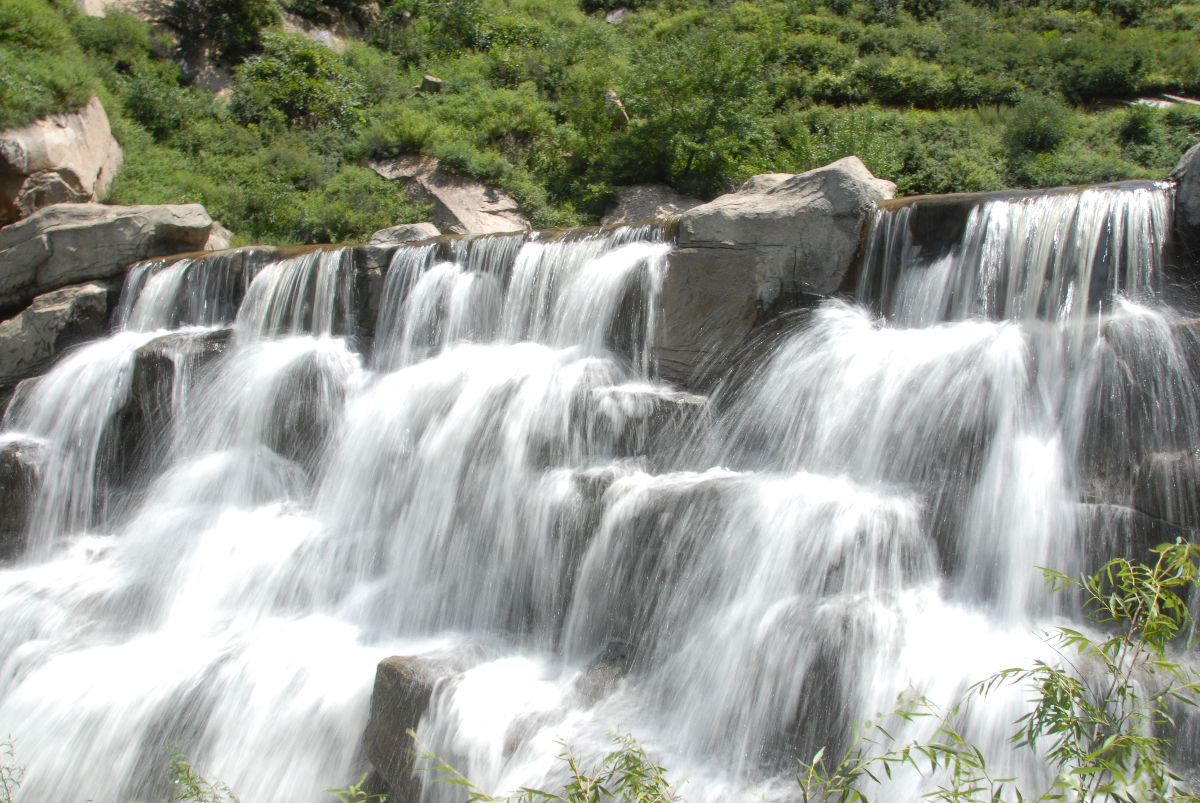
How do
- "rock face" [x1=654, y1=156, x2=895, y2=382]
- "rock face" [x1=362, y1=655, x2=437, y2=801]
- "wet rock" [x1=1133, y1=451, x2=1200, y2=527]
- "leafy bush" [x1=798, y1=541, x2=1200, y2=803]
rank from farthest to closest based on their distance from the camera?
1. "rock face" [x1=654, y1=156, x2=895, y2=382]
2. "rock face" [x1=362, y1=655, x2=437, y2=801]
3. "wet rock" [x1=1133, y1=451, x2=1200, y2=527]
4. "leafy bush" [x1=798, y1=541, x2=1200, y2=803]

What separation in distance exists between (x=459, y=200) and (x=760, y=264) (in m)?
9.92

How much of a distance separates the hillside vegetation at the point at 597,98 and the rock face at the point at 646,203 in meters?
0.28

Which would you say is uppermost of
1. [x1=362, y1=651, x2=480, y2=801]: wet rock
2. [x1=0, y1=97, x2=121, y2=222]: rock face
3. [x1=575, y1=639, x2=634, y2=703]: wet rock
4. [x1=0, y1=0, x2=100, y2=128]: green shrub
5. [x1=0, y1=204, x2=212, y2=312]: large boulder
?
[x1=0, y1=0, x2=100, y2=128]: green shrub

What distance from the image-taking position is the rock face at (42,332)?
12016 millimetres

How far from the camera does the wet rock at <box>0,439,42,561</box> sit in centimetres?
990

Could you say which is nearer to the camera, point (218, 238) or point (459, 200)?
point (218, 238)

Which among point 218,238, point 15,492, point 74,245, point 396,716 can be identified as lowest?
point 396,716

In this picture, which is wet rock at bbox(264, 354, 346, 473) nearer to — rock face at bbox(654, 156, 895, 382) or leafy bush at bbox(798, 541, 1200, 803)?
rock face at bbox(654, 156, 895, 382)

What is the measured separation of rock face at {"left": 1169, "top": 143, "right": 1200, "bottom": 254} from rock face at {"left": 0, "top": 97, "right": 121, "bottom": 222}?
16.5 m

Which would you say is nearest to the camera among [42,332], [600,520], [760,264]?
[600,520]

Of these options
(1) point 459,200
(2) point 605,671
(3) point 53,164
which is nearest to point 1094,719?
(2) point 605,671

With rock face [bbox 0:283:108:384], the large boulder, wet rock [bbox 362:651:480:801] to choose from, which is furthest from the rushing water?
the large boulder

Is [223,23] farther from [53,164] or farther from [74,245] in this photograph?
[74,245]

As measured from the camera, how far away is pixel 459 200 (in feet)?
55.9
